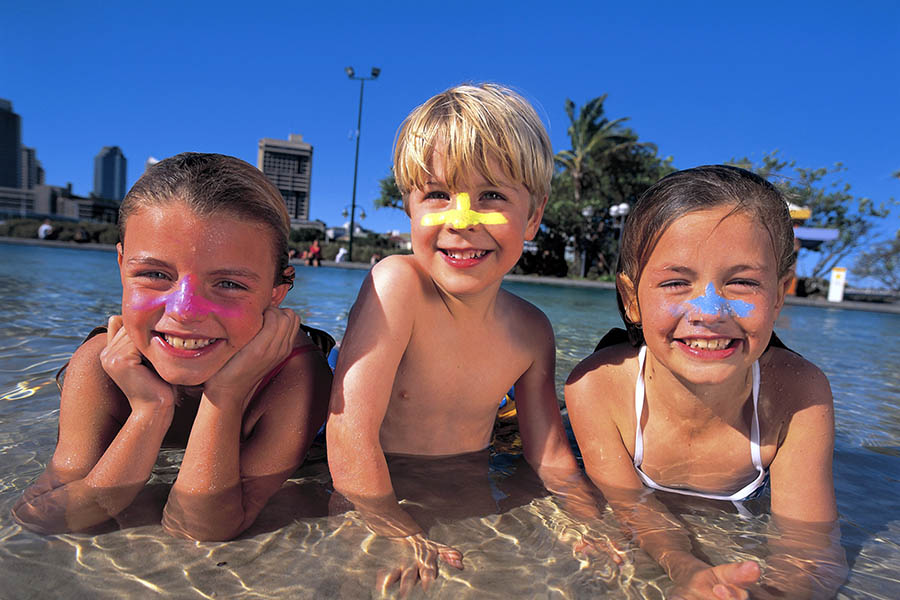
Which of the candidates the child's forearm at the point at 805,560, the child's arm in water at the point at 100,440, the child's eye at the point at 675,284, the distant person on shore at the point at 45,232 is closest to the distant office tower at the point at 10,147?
the distant person on shore at the point at 45,232

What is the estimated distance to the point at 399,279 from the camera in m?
2.01

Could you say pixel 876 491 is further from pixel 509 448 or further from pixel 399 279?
pixel 399 279

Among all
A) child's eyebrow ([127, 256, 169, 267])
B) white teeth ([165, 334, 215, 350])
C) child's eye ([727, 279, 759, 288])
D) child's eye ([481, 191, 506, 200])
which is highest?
child's eye ([481, 191, 506, 200])

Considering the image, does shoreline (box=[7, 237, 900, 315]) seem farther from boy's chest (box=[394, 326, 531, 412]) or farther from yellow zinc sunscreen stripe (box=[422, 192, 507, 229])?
yellow zinc sunscreen stripe (box=[422, 192, 507, 229])

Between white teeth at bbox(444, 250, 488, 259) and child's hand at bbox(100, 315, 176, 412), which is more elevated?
white teeth at bbox(444, 250, 488, 259)

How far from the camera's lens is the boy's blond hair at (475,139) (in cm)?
195

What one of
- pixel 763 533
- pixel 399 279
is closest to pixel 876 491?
pixel 763 533

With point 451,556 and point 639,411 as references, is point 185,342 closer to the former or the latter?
point 451,556

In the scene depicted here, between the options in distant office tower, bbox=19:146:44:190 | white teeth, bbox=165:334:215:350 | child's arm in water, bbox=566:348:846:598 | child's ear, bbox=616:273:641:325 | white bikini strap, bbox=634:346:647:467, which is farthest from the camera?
distant office tower, bbox=19:146:44:190

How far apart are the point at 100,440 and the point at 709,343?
82.5 inches

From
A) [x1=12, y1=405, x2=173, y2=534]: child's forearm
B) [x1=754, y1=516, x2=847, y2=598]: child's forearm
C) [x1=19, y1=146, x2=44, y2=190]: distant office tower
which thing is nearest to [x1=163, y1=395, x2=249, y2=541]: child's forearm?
[x1=12, y1=405, x2=173, y2=534]: child's forearm

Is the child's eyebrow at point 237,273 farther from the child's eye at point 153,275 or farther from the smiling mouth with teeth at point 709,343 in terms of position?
the smiling mouth with teeth at point 709,343

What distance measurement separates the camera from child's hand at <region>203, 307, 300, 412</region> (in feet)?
5.66

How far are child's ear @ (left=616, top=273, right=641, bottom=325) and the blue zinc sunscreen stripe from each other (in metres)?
0.28
